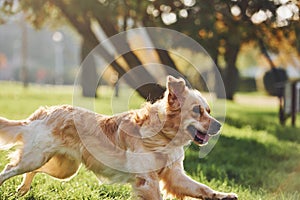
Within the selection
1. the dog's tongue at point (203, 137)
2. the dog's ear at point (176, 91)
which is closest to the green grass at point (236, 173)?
the dog's tongue at point (203, 137)

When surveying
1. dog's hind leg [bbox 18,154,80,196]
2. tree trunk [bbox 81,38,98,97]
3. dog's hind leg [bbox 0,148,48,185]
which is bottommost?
tree trunk [bbox 81,38,98,97]

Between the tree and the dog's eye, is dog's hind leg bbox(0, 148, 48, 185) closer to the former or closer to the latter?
the dog's eye

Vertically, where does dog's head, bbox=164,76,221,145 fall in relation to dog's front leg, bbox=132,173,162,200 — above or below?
above

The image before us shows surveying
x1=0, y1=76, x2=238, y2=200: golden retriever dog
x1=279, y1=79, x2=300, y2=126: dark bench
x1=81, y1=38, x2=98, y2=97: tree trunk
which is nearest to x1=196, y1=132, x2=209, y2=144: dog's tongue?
x1=0, y1=76, x2=238, y2=200: golden retriever dog

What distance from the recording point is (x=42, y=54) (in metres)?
109

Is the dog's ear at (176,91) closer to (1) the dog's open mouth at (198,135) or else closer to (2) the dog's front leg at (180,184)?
(1) the dog's open mouth at (198,135)

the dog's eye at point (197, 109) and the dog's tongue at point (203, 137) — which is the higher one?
the dog's eye at point (197, 109)

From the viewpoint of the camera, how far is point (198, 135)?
5168 mm

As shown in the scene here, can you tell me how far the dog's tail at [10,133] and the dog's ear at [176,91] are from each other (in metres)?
1.61

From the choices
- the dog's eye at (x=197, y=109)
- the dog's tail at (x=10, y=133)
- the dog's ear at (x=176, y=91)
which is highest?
the dog's ear at (x=176, y=91)

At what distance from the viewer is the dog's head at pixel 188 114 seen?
5.11 metres

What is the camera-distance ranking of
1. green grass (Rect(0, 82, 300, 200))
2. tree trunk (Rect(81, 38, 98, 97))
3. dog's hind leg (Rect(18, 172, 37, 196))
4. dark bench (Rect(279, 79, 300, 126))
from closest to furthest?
dog's hind leg (Rect(18, 172, 37, 196)), green grass (Rect(0, 82, 300, 200)), dark bench (Rect(279, 79, 300, 126)), tree trunk (Rect(81, 38, 98, 97))

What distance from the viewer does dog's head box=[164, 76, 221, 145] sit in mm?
5109

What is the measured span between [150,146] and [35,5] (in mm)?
8400
